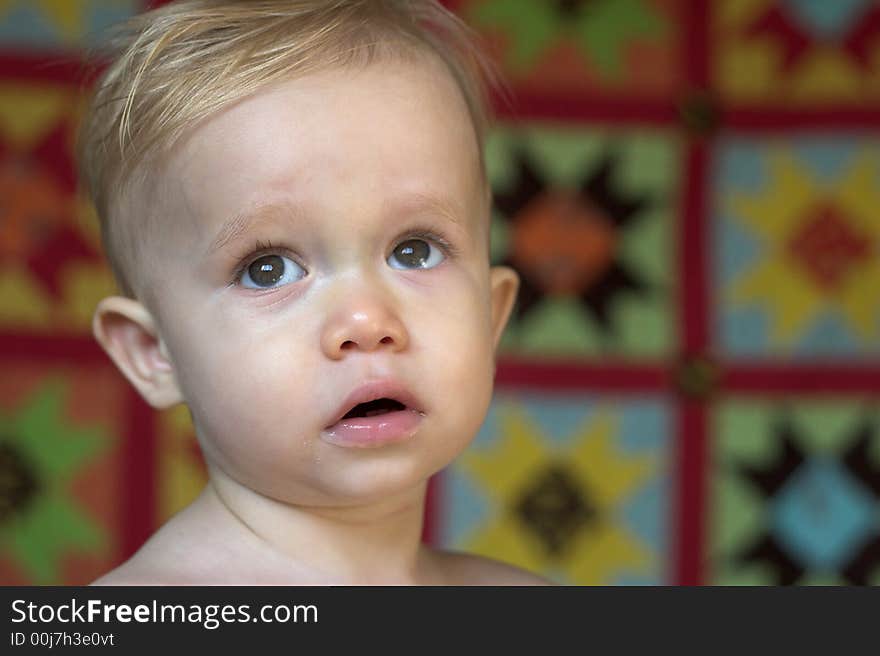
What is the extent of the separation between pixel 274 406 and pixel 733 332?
1.05 metres

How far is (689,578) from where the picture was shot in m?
1.71

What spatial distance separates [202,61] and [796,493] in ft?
3.83

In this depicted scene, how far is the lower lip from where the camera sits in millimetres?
762

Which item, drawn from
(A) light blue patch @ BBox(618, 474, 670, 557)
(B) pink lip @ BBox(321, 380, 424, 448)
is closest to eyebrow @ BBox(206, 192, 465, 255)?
(B) pink lip @ BBox(321, 380, 424, 448)

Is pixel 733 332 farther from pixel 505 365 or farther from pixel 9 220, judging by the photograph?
pixel 9 220

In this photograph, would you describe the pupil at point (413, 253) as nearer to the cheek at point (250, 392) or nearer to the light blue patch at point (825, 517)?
the cheek at point (250, 392)

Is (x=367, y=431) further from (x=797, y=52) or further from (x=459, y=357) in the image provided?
(x=797, y=52)

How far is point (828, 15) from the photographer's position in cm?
170

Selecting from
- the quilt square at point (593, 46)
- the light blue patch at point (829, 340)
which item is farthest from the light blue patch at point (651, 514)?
the quilt square at point (593, 46)

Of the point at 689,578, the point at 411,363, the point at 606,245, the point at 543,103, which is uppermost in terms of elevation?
the point at 543,103

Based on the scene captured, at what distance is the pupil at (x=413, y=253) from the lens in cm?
80

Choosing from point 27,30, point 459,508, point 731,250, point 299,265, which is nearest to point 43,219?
point 27,30
